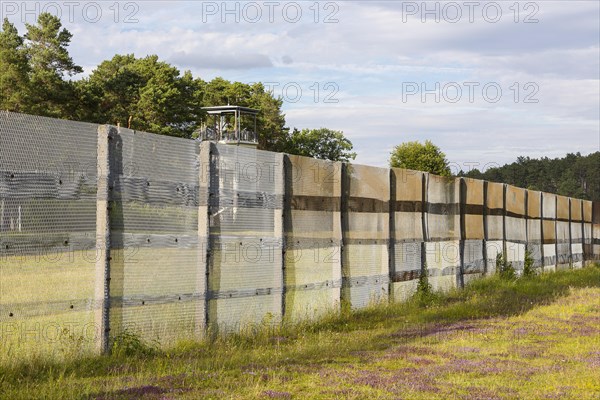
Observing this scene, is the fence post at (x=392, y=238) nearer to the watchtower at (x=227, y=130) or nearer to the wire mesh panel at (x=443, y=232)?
the wire mesh panel at (x=443, y=232)

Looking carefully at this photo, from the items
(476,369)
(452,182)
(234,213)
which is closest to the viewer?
(476,369)

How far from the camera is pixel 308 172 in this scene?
13.9 metres

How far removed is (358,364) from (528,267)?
17500 millimetres

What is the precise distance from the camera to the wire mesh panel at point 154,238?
33.0 ft

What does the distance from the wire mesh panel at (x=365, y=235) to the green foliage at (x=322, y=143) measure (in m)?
108

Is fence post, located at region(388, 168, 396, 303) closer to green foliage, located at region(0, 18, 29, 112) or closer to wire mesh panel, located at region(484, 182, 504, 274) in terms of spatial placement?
wire mesh panel, located at region(484, 182, 504, 274)

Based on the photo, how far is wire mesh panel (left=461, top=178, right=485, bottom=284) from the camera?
21.0 meters

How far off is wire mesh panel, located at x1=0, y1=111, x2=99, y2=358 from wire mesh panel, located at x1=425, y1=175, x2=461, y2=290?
10420mm

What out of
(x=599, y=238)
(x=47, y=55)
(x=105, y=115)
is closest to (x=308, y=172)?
(x=599, y=238)

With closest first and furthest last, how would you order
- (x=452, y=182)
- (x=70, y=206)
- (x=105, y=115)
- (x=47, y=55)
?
(x=70, y=206) → (x=452, y=182) → (x=47, y=55) → (x=105, y=115)

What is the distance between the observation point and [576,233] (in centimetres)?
3581

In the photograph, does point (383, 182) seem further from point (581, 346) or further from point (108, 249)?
point (108, 249)

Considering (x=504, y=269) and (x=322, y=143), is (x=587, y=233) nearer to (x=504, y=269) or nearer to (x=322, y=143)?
(x=504, y=269)

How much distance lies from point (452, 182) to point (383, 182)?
164 inches
